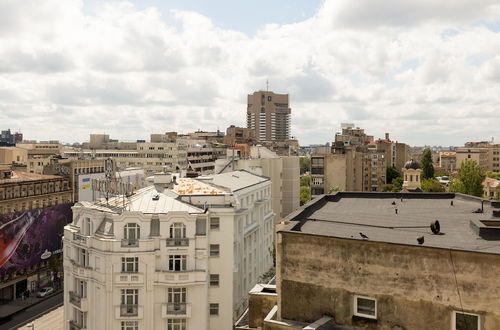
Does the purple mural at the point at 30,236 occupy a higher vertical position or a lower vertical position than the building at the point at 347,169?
lower

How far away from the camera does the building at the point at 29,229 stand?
256ft

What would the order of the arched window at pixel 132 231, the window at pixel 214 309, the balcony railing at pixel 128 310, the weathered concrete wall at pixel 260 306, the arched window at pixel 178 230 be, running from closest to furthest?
the weathered concrete wall at pixel 260 306 < the balcony railing at pixel 128 310 < the arched window at pixel 132 231 < the arched window at pixel 178 230 < the window at pixel 214 309

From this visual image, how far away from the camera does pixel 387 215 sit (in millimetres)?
22438

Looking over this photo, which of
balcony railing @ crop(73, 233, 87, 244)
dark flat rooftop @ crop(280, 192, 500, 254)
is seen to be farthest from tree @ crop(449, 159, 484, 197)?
balcony railing @ crop(73, 233, 87, 244)

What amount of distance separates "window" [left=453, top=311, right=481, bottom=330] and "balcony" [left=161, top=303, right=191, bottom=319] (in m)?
35.2

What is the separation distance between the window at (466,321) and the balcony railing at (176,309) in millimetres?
35312

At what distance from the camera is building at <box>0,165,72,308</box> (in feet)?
256

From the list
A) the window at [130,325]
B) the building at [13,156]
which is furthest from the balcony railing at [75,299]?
the building at [13,156]

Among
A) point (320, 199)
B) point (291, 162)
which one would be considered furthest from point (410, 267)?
point (291, 162)

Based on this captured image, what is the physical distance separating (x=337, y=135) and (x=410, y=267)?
528ft

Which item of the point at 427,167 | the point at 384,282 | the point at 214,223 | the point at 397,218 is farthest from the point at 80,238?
the point at 427,167

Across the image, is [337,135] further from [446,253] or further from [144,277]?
[446,253]

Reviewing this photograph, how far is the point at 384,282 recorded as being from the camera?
15352mm

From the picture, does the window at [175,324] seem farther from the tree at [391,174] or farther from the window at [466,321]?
the tree at [391,174]
